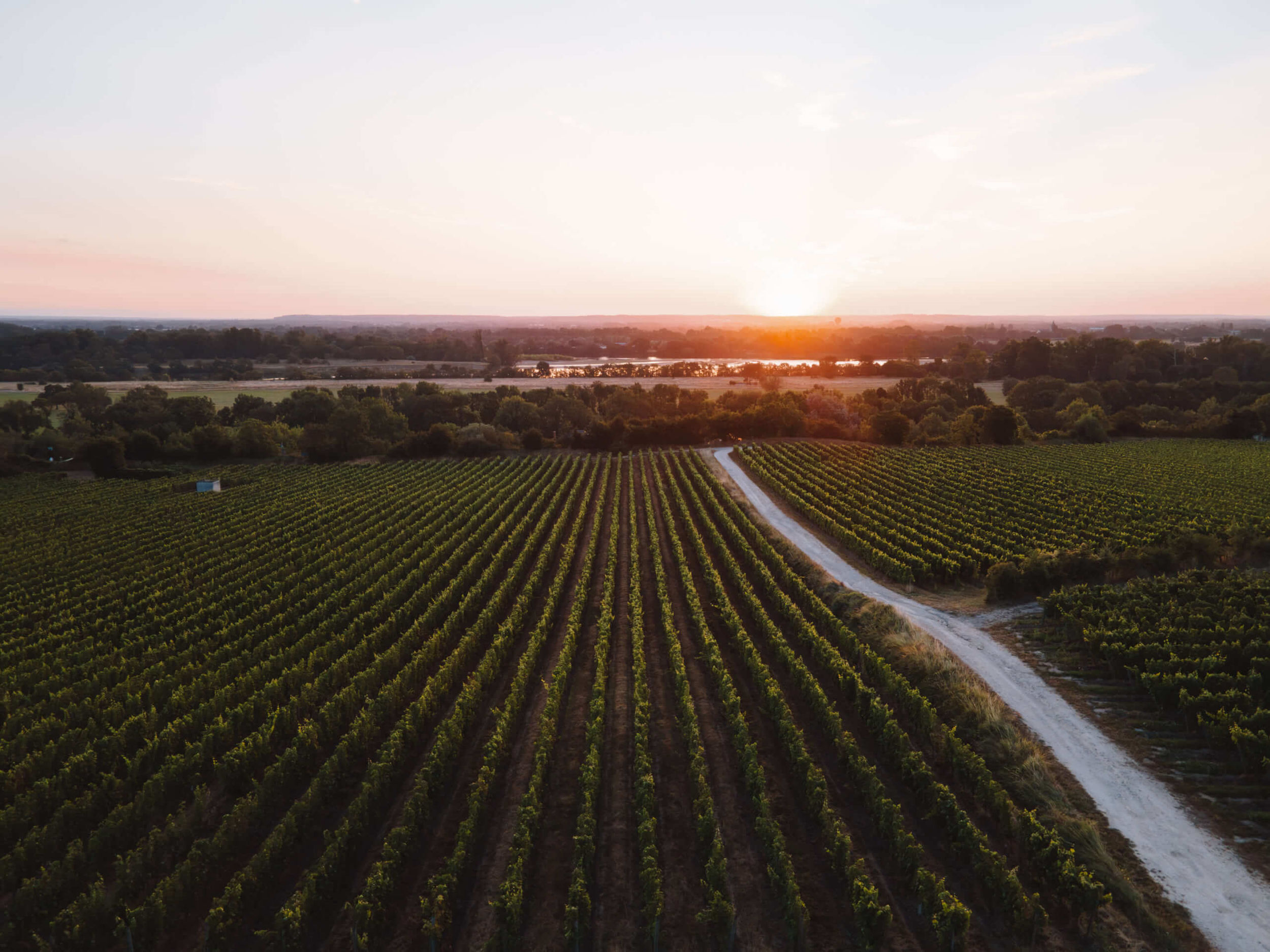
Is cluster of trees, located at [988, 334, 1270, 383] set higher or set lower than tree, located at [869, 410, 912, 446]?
higher

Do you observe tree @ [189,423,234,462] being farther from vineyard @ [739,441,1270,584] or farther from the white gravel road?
the white gravel road

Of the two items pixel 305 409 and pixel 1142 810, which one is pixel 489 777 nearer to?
pixel 1142 810

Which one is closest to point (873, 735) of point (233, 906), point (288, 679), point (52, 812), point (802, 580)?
point (802, 580)

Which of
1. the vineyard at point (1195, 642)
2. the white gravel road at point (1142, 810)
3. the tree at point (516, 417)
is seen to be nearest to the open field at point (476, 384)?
the tree at point (516, 417)

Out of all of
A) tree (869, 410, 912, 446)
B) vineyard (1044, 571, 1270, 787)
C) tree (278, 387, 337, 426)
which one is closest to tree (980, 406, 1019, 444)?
tree (869, 410, 912, 446)

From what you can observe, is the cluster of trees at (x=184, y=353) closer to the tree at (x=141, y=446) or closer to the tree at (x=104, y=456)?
the tree at (x=141, y=446)

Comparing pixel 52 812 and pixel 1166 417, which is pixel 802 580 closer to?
pixel 52 812
